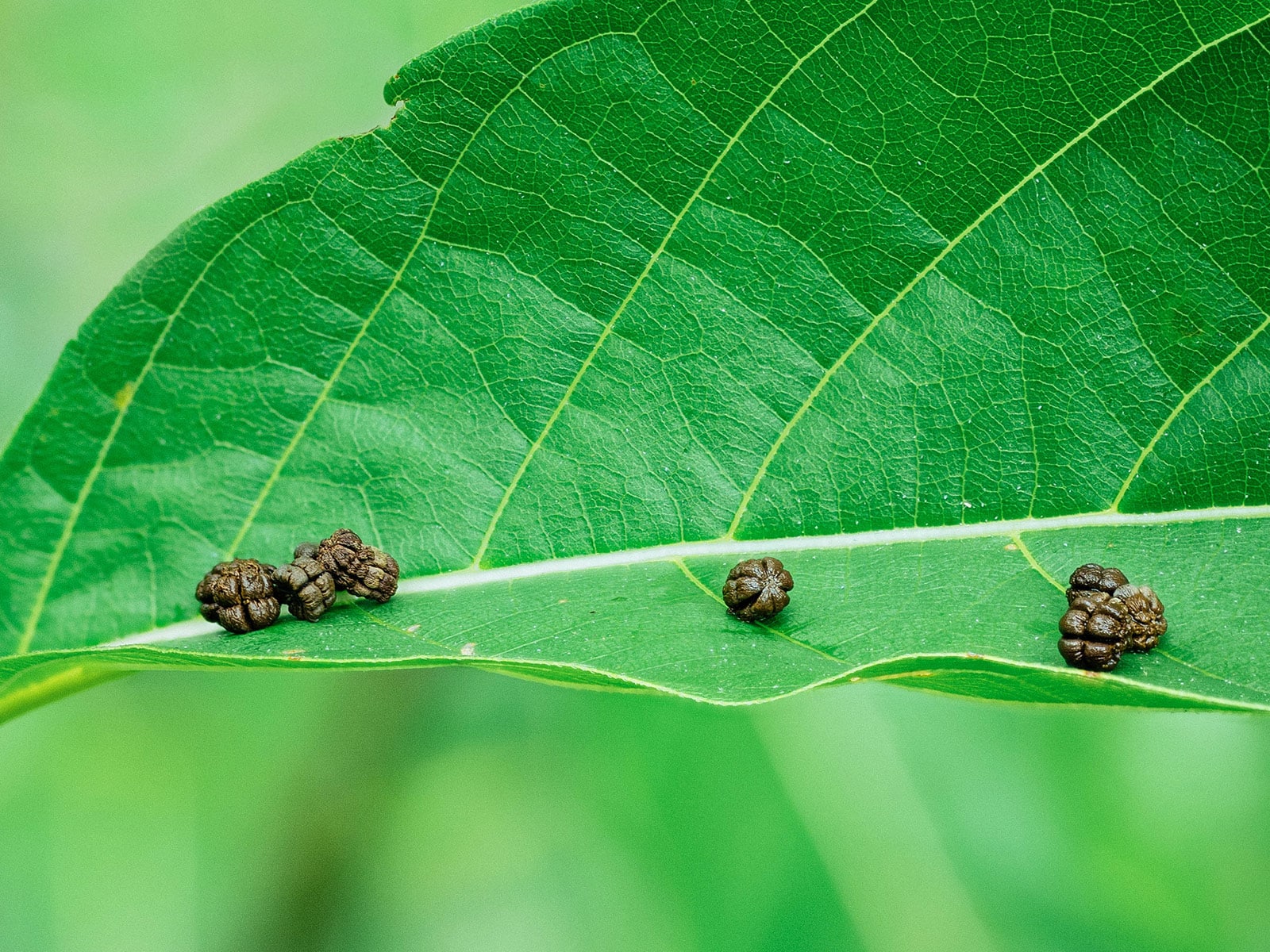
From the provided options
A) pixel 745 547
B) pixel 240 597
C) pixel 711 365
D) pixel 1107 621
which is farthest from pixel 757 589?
pixel 240 597

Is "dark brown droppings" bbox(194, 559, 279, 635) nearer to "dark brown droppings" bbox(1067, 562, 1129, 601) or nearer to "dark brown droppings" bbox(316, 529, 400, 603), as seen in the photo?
"dark brown droppings" bbox(316, 529, 400, 603)

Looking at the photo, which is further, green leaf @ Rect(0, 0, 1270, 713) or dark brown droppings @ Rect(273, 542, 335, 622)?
dark brown droppings @ Rect(273, 542, 335, 622)

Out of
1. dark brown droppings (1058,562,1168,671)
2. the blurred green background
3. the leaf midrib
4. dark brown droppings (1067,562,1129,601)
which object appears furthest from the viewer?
the blurred green background

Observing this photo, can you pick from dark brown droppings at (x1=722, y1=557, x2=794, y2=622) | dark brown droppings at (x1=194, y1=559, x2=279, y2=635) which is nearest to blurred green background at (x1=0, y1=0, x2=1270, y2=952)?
dark brown droppings at (x1=194, y1=559, x2=279, y2=635)

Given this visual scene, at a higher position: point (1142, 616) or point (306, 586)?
point (306, 586)

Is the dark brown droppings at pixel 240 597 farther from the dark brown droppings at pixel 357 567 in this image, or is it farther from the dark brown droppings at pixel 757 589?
the dark brown droppings at pixel 757 589

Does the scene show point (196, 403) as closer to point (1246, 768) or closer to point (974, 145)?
point (974, 145)

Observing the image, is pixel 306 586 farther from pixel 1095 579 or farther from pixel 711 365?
pixel 1095 579

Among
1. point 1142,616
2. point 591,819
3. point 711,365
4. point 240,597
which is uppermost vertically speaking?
point 711,365
